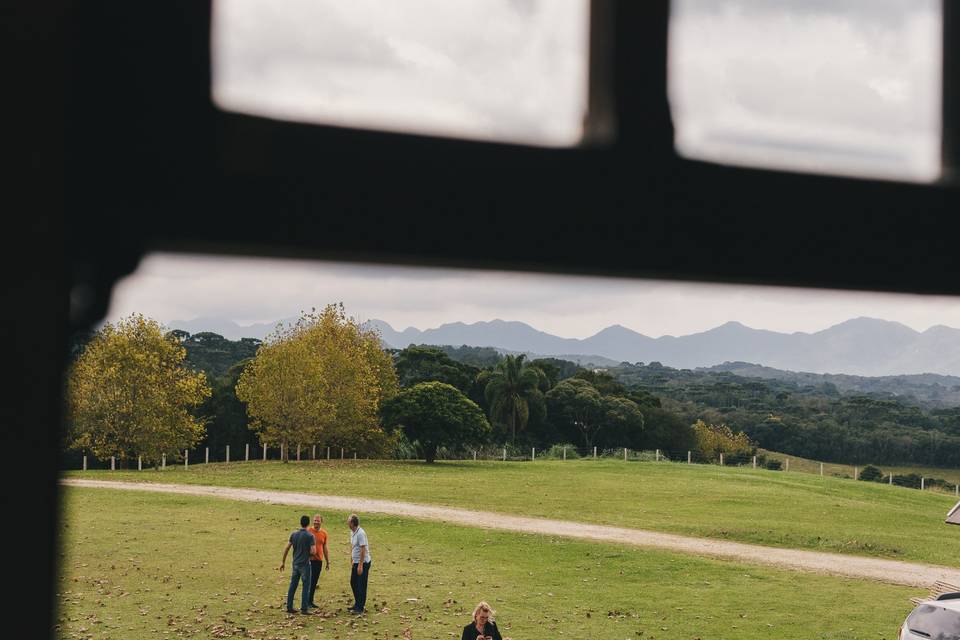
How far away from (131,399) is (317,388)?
28.1 ft

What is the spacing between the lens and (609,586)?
18.3 meters

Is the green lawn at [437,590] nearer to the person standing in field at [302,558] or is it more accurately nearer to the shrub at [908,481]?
the person standing in field at [302,558]

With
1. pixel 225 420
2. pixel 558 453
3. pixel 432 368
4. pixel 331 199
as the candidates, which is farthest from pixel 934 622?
pixel 432 368

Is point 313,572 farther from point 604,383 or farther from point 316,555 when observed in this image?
point 604,383

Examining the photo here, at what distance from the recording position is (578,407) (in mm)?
59125

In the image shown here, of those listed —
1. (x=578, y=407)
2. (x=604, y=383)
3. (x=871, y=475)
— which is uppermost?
(x=604, y=383)

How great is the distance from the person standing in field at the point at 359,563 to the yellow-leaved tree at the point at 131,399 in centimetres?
2895

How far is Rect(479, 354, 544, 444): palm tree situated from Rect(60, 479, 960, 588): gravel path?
2510cm

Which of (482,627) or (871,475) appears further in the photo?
(871,475)

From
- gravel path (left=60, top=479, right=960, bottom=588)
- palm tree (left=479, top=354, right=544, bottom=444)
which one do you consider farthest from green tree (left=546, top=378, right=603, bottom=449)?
gravel path (left=60, top=479, right=960, bottom=588)

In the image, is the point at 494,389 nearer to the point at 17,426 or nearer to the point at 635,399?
the point at 635,399

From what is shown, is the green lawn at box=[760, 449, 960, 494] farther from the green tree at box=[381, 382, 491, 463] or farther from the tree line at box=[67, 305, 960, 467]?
the green tree at box=[381, 382, 491, 463]

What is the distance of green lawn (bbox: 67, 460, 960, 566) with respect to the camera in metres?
27.2

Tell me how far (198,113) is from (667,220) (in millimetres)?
846
